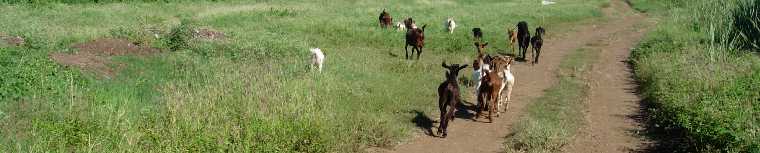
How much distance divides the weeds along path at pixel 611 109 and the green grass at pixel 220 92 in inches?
115

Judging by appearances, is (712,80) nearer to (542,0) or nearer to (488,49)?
(488,49)

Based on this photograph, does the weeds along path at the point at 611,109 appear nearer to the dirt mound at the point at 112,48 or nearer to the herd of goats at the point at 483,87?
the herd of goats at the point at 483,87

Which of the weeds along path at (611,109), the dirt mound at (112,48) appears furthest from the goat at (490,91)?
the dirt mound at (112,48)

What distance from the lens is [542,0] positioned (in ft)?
141

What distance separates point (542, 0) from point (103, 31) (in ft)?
102

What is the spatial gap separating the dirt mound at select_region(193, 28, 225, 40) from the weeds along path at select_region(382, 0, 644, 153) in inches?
306

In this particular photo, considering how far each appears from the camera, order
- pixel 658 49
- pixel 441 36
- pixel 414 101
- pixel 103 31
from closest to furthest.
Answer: pixel 414 101 → pixel 103 31 → pixel 658 49 → pixel 441 36

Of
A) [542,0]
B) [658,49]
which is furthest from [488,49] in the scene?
[542,0]

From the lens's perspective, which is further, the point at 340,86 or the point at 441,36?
the point at 441,36

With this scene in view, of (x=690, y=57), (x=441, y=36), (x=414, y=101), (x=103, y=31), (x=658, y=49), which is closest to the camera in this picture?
(x=414, y=101)

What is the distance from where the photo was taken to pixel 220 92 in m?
10.6

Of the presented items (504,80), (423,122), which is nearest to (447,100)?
(423,122)

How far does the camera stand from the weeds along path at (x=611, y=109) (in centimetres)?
1028

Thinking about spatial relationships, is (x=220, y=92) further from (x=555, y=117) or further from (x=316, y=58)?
(x=555, y=117)
